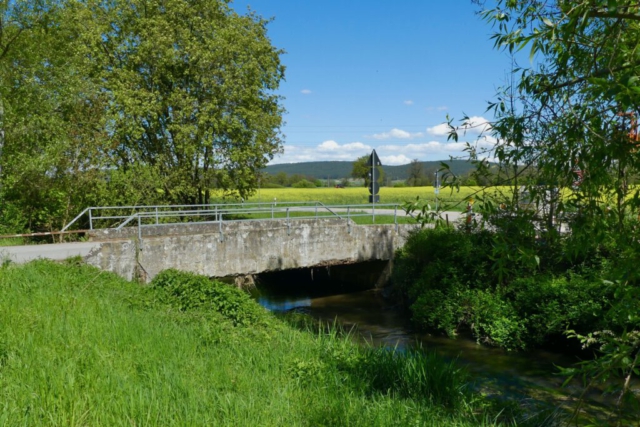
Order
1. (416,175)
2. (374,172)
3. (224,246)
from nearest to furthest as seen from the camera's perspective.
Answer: (224,246)
(374,172)
(416,175)

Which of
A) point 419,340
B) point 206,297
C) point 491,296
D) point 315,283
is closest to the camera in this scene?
Result: point 206,297

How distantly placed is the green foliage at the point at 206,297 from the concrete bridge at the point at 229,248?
3.93ft

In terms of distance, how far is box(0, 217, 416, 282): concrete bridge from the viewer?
13609 mm

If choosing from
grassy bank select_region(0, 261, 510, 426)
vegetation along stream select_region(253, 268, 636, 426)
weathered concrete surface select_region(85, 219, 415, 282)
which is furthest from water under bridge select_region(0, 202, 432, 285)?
grassy bank select_region(0, 261, 510, 426)

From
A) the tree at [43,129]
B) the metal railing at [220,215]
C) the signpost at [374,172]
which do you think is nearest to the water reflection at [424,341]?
the metal railing at [220,215]

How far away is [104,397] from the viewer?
4875 millimetres

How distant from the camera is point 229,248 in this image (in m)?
15.7

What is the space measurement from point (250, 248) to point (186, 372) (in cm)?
1017

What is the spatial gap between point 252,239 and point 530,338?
826 cm

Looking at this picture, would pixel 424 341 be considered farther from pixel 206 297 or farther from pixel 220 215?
pixel 220 215

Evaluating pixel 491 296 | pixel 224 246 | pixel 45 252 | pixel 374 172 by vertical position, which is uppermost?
pixel 374 172

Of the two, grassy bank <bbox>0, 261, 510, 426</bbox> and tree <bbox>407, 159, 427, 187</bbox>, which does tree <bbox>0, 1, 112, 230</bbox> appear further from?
tree <bbox>407, 159, 427, 187</bbox>

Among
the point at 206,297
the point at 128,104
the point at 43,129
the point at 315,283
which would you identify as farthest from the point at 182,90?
the point at 206,297

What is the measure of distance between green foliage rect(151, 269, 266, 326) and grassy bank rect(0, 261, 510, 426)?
1.77 feet
